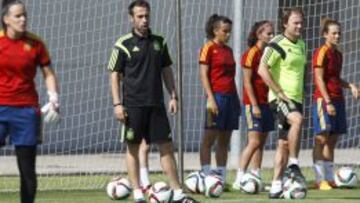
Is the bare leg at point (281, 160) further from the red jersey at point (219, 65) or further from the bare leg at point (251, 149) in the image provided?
the red jersey at point (219, 65)

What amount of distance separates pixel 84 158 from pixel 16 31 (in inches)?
297

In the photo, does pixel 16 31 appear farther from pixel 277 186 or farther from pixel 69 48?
pixel 69 48

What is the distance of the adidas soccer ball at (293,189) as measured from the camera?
42.2ft

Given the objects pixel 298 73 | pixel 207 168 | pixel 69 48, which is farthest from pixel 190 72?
pixel 298 73

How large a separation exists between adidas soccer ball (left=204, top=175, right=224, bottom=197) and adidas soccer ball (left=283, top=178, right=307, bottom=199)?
2.97ft

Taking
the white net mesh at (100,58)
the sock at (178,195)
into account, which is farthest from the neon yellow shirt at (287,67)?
the white net mesh at (100,58)

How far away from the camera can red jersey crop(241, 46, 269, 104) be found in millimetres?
14641

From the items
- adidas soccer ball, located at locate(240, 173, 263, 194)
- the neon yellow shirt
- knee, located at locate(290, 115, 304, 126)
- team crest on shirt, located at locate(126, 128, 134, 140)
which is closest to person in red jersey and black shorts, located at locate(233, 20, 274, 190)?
adidas soccer ball, located at locate(240, 173, 263, 194)

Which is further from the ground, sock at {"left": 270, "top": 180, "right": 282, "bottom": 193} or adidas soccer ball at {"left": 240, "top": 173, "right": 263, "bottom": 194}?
sock at {"left": 270, "top": 180, "right": 282, "bottom": 193}

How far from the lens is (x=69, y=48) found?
1892cm

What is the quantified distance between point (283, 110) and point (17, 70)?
10.8 ft

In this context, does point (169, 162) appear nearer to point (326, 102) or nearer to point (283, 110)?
point (283, 110)

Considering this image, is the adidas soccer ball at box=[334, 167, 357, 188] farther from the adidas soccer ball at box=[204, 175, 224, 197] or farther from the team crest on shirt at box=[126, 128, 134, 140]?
the team crest on shirt at box=[126, 128, 134, 140]

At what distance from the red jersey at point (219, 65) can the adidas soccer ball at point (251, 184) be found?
44.1 inches
